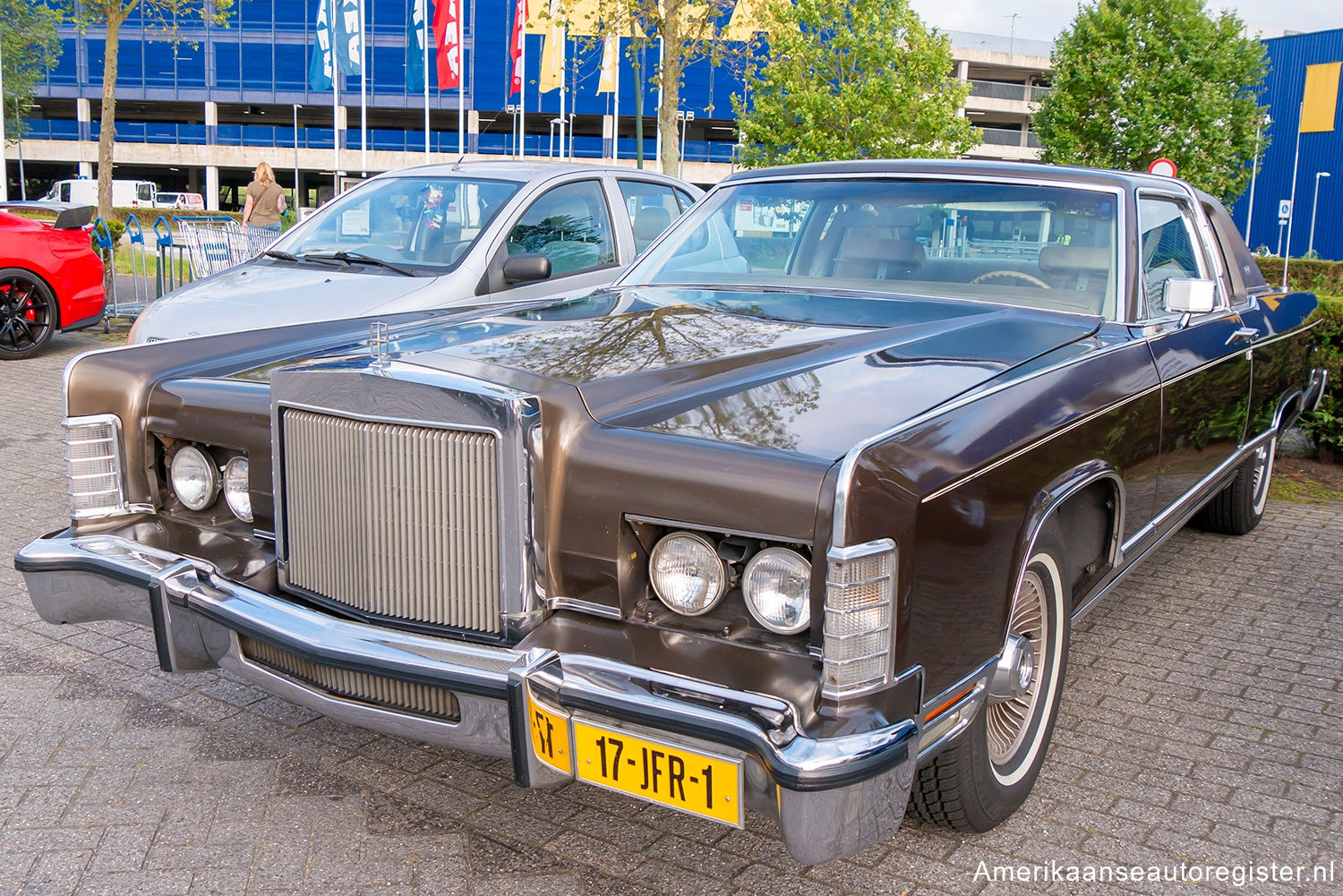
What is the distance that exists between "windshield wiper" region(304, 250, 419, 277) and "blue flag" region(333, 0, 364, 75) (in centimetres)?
2303

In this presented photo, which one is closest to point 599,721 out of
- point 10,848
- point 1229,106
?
point 10,848

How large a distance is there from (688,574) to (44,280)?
10832mm

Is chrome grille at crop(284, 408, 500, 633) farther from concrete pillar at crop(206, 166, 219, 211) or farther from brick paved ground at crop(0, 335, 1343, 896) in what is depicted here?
concrete pillar at crop(206, 166, 219, 211)

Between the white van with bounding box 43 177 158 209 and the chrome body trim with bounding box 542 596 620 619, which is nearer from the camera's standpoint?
the chrome body trim with bounding box 542 596 620 619

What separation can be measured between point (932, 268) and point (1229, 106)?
115 ft

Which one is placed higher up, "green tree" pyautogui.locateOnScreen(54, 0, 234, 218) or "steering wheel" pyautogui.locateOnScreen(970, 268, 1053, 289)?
"green tree" pyautogui.locateOnScreen(54, 0, 234, 218)

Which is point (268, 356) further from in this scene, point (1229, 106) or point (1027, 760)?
point (1229, 106)

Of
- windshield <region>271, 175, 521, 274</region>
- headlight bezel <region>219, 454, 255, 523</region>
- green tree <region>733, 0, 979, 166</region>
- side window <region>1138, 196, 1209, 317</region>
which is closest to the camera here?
headlight bezel <region>219, 454, 255, 523</region>

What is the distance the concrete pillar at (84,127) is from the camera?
204ft

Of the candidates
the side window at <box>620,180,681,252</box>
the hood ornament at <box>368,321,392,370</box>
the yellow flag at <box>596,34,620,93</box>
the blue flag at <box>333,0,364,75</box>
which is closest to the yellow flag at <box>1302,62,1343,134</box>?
the yellow flag at <box>596,34,620,93</box>

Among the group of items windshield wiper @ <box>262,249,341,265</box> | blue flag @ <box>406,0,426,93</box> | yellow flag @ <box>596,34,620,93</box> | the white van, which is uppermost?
blue flag @ <box>406,0,426,93</box>

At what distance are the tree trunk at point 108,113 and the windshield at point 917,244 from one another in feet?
60.8

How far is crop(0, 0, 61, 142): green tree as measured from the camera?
41188 mm

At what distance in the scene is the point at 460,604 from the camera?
8.35 ft
